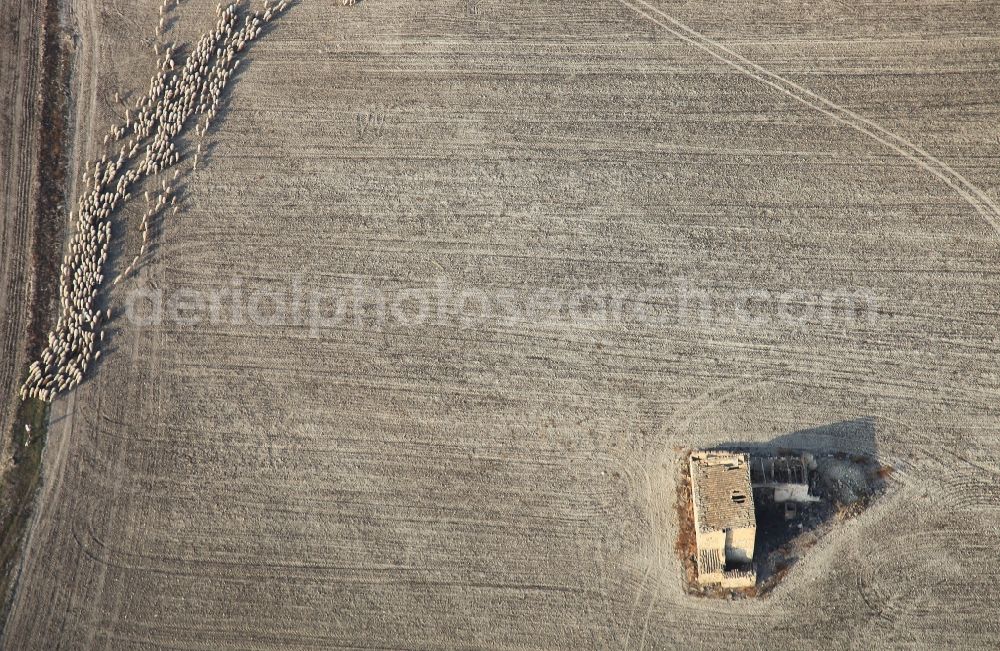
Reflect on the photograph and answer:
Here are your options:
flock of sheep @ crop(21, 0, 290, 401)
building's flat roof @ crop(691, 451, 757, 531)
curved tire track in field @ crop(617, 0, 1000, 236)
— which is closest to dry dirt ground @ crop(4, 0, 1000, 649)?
curved tire track in field @ crop(617, 0, 1000, 236)

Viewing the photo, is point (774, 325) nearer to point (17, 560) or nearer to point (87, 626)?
point (87, 626)

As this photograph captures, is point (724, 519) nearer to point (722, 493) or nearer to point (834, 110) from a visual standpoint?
point (722, 493)

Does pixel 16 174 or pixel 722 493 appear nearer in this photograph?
pixel 722 493

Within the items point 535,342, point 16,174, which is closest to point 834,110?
point 535,342

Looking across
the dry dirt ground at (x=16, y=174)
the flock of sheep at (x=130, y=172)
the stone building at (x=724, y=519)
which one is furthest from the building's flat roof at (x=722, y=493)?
the dry dirt ground at (x=16, y=174)

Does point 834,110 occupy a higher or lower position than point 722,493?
higher

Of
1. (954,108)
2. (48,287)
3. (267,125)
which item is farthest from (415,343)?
(954,108)
